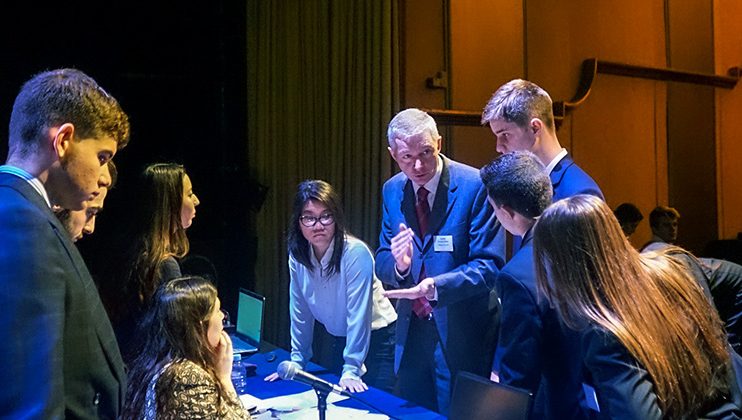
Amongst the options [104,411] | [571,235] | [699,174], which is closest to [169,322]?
[104,411]

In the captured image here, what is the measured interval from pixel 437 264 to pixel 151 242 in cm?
95

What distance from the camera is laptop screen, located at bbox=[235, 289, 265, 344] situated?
2657mm

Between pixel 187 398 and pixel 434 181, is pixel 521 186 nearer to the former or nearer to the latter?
pixel 434 181

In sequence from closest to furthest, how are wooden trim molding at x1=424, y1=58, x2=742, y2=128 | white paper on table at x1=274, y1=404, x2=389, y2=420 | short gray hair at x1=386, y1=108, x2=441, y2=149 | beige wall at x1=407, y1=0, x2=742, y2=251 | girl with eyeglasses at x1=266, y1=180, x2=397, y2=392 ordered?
white paper on table at x1=274, y1=404, x2=389, y2=420
short gray hair at x1=386, y1=108, x2=441, y2=149
girl with eyeglasses at x1=266, y1=180, x2=397, y2=392
wooden trim molding at x1=424, y1=58, x2=742, y2=128
beige wall at x1=407, y1=0, x2=742, y2=251

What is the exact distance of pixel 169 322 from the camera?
71.6 inches

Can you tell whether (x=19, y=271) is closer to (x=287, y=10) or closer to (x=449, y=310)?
(x=449, y=310)

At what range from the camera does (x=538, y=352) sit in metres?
1.58

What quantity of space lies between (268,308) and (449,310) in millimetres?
1950

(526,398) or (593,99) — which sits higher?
(593,99)

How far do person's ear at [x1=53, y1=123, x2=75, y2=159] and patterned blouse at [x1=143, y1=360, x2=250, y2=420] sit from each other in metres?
0.74

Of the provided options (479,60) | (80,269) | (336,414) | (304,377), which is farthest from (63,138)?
(479,60)

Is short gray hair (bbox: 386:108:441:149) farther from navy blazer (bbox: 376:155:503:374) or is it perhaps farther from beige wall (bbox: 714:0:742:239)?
beige wall (bbox: 714:0:742:239)

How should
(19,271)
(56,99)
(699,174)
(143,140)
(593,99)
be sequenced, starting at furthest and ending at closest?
(699,174)
(593,99)
(143,140)
(56,99)
(19,271)

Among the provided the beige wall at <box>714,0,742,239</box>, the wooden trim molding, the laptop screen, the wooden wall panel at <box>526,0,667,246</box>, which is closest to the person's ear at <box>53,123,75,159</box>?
the laptop screen
